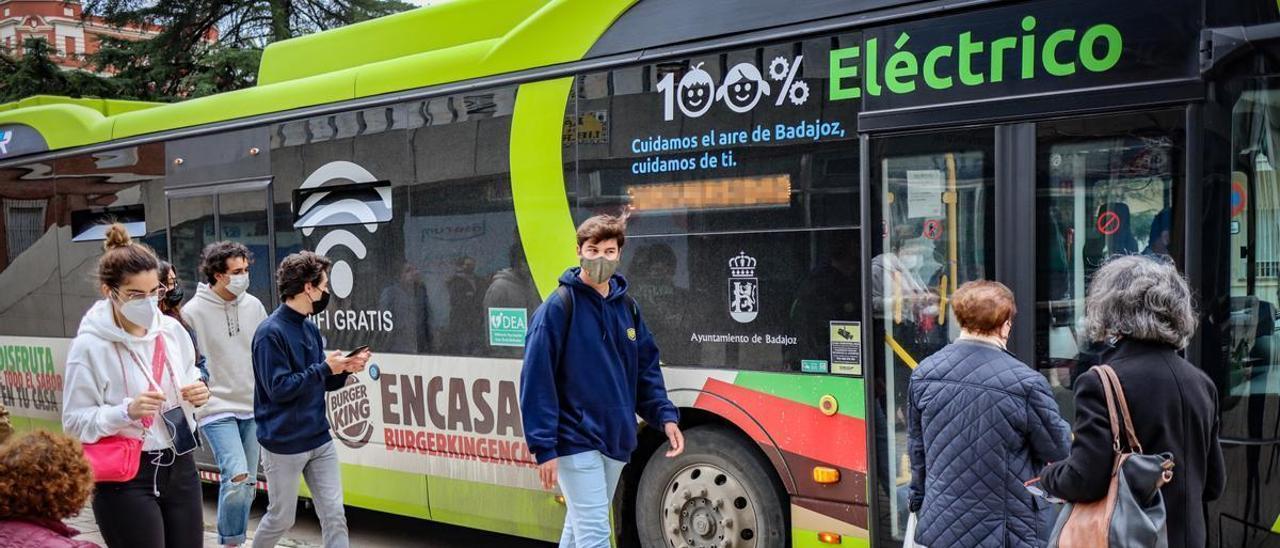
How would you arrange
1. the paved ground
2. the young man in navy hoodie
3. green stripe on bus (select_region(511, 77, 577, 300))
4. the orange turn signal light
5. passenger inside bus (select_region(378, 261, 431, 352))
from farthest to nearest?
1. the paved ground
2. passenger inside bus (select_region(378, 261, 431, 352))
3. green stripe on bus (select_region(511, 77, 577, 300))
4. the orange turn signal light
5. the young man in navy hoodie

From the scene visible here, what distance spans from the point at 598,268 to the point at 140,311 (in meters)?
1.80

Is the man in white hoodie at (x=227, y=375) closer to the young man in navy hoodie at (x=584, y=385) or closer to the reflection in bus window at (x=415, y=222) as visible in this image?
the reflection in bus window at (x=415, y=222)

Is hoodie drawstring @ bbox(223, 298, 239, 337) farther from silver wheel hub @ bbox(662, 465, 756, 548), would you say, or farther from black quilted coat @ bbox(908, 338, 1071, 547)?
black quilted coat @ bbox(908, 338, 1071, 547)

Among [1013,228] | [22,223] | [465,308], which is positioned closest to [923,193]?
[1013,228]

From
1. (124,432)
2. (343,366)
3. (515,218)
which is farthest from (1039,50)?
(124,432)

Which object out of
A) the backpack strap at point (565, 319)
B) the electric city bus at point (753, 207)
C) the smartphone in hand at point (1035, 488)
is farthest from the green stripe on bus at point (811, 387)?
the smartphone in hand at point (1035, 488)

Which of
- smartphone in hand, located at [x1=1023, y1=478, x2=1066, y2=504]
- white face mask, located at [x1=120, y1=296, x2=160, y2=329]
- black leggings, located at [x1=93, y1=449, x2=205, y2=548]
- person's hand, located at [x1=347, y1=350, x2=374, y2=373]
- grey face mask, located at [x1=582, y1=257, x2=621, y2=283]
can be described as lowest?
black leggings, located at [x1=93, y1=449, x2=205, y2=548]

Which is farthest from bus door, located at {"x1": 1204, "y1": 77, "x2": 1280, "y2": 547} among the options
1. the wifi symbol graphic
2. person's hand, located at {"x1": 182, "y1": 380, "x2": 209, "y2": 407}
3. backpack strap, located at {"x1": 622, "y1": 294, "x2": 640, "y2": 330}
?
the wifi symbol graphic

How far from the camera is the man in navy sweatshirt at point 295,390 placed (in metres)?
5.20

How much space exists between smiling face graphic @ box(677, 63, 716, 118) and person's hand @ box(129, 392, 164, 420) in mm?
2754

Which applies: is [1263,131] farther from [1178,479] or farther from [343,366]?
[343,366]

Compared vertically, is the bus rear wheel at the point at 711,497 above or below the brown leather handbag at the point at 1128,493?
below

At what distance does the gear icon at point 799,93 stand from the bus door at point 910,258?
40 cm

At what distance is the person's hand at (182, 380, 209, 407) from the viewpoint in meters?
4.54
